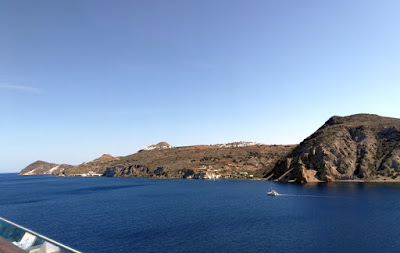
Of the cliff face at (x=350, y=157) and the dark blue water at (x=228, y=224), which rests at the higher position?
the cliff face at (x=350, y=157)

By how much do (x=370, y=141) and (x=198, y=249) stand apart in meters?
176

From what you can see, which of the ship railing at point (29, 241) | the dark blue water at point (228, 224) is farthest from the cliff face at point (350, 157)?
the ship railing at point (29, 241)

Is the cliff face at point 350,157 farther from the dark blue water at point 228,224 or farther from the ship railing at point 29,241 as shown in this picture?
the ship railing at point 29,241

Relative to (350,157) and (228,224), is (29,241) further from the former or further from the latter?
(350,157)

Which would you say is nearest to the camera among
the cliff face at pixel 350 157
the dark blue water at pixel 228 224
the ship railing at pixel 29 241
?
the ship railing at pixel 29 241

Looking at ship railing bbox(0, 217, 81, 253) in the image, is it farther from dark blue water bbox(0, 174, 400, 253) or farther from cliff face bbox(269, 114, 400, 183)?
cliff face bbox(269, 114, 400, 183)

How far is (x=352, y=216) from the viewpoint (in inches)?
2921

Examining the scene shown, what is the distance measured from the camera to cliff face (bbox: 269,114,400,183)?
523 ft

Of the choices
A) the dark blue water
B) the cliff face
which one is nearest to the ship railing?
the dark blue water

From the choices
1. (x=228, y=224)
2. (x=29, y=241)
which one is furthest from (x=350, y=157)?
(x=29, y=241)

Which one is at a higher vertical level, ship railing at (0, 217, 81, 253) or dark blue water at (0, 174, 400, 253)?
ship railing at (0, 217, 81, 253)

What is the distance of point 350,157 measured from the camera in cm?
17350

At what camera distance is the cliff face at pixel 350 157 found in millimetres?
159500

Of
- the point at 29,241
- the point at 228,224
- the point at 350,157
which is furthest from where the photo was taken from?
the point at 350,157
